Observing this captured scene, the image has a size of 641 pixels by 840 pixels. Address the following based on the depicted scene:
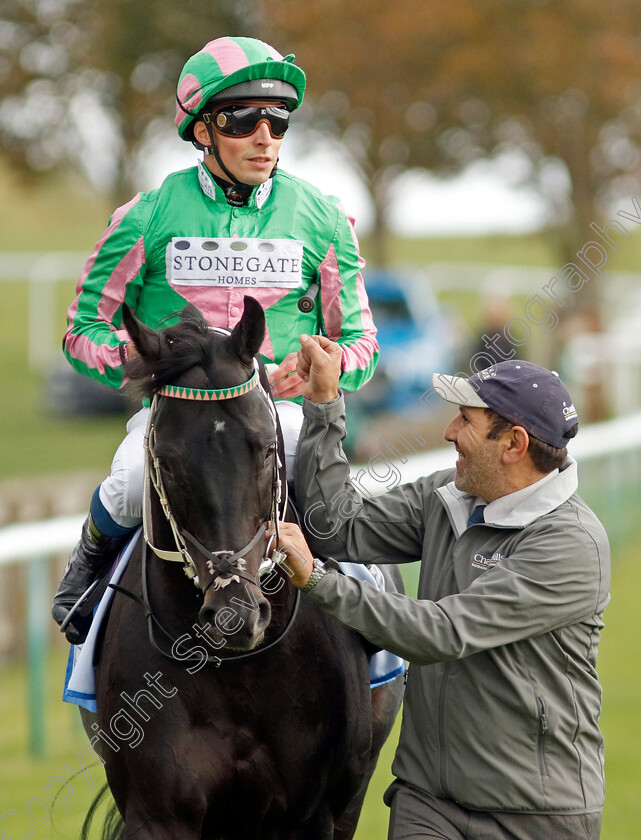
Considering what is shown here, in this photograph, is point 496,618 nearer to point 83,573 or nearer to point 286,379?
point 286,379

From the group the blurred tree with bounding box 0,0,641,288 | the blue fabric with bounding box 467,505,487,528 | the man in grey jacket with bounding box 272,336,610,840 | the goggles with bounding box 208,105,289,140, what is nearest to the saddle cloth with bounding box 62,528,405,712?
the man in grey jacket with bounding box 272,336,610,840

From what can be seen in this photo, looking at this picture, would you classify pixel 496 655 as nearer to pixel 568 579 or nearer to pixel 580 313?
pixel 568 579

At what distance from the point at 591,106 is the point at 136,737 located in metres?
14.8

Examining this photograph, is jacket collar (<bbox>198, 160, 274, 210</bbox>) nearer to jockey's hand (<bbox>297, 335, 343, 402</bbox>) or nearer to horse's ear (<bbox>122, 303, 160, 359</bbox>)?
jockey's hand (<bbox>297, 335, 343, 402</bbox>)

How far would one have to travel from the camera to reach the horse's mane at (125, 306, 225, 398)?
282cm

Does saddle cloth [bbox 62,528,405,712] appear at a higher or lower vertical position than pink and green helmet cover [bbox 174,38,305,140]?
lower

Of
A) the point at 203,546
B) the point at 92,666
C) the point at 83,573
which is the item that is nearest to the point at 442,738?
the point at 203,546

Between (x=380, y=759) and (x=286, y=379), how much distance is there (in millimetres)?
3528

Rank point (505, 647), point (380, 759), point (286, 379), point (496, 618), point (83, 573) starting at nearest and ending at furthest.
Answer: point (496, 618) → point (505, 647) → point (286, 379) → point (83, 573) → point (380, 759)

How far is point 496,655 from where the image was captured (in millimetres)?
3039

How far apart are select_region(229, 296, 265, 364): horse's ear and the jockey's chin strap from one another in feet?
0.18

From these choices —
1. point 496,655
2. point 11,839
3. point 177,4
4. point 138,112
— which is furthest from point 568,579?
point 138,112

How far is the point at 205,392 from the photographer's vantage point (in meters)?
2.78

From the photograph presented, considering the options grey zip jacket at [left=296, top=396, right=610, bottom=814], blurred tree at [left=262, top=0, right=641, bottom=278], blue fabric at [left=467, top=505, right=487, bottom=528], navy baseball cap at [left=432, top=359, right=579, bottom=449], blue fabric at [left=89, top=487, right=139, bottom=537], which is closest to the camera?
grey zip jacket at [left=296, top=396, right=610, bottom=814]
